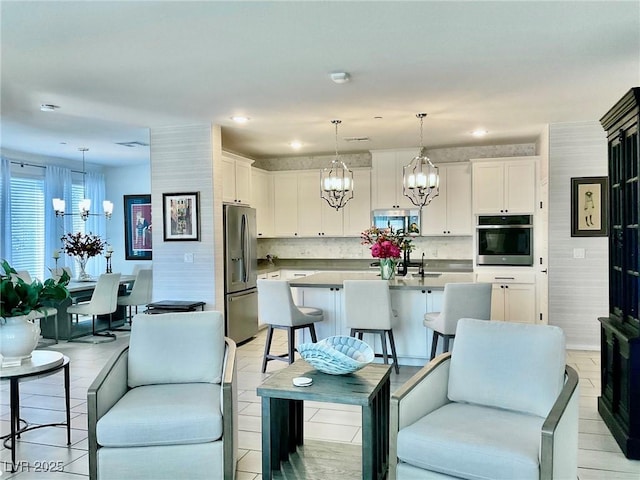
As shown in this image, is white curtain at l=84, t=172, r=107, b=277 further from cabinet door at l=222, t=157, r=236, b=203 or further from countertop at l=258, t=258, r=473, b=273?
cabinet door at l=222, t=157, r=236, b=203

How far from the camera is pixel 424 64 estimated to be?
369 centimetres

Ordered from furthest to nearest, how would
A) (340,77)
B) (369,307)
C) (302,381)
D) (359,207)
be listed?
(359,207), (369,307), (340,77), (302,381)

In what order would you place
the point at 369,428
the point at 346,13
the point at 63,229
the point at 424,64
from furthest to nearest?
the point at 63,229 → the point at 424,64 → the point at 346,13 → the point at 369,428

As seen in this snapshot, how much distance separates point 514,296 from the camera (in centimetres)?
654

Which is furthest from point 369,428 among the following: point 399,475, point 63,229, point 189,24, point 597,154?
point 63,229

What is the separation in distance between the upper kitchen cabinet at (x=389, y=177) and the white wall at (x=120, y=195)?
164 inches

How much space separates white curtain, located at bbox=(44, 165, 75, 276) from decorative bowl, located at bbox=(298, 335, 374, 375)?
6.52 m

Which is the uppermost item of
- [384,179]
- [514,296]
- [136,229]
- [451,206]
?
[384,179]

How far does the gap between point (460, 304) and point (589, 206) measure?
2.54 meters

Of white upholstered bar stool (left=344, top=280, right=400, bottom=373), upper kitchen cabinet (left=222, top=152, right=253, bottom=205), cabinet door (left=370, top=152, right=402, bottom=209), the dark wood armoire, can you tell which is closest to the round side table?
white upholstered bar stool (left=344, top=280, right=400, bottom=373)

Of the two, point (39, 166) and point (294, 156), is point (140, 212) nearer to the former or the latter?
point (39, 166)

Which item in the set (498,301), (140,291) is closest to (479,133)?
(498,301)

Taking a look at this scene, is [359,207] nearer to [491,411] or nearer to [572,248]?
[572,248]

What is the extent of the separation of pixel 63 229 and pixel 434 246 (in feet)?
19.4
